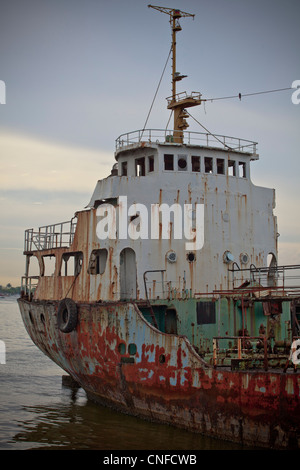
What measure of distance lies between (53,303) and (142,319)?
4.93 m

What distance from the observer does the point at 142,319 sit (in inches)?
572

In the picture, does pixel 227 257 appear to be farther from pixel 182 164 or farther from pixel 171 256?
pixel 182 164

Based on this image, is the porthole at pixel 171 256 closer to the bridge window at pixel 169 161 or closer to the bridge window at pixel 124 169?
→ the bridge window at pixel 169 161

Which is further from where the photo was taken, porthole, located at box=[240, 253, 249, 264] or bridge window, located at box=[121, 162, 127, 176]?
bridge window, located at box=[121, 162, 127, 176]

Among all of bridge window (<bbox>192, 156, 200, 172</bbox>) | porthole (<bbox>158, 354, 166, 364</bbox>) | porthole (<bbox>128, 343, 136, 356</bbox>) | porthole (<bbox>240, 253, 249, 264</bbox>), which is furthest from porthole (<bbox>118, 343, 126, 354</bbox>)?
bridge window (<bbox>192, 156, 200, 172</bbox>)

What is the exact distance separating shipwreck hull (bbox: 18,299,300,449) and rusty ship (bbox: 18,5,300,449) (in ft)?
0.11

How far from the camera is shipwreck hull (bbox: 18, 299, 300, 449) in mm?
11703

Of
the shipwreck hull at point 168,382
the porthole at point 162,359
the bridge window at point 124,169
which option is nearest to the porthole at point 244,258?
the shipwreck hull at point 168,382

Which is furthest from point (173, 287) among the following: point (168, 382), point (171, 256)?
point (168, 382)

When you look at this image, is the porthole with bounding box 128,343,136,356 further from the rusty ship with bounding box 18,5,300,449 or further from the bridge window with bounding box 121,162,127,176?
the bridge window with bounding box 121,162,127,176

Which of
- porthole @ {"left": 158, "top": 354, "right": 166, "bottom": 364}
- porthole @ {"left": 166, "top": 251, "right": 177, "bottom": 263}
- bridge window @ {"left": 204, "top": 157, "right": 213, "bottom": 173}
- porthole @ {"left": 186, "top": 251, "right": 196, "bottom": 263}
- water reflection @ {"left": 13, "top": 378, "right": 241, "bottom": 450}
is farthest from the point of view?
bridge window @ {"left": 204, "top": 157, "right": 213, "bottom": 173}

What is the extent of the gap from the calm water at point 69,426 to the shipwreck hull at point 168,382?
1.07 feet

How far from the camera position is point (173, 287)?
16.4 metres
